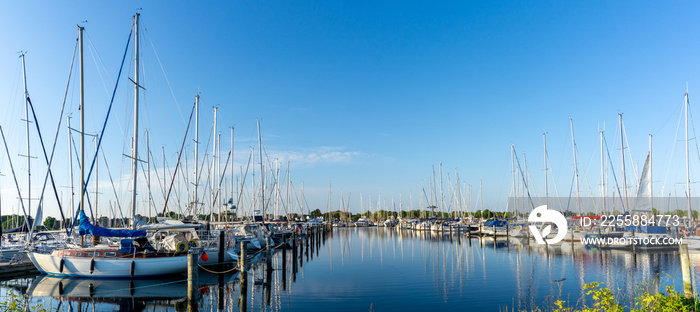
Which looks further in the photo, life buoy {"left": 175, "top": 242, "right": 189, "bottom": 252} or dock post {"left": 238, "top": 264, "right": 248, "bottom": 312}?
life buoy {"left": 175, "top": 242, "right": 189, "bottom": 252}

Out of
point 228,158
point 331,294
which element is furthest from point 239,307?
point 228,158

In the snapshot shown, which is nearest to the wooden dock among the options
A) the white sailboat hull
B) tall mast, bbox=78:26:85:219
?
the white sailboat hull

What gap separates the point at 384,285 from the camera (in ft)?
88.1

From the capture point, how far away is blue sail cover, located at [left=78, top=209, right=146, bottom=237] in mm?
25172

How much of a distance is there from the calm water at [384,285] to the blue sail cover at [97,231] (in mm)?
2923

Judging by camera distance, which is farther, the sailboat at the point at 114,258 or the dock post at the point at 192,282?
the sailboat at the point at 114,258

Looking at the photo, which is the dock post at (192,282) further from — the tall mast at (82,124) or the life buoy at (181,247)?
the tall mast at (82,124)

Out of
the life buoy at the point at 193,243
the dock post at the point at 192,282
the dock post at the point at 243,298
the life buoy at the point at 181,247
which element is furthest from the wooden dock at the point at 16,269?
the dock post at the point at 243,298

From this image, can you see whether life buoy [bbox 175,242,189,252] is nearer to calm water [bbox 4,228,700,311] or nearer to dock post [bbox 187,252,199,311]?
calm water [bbox 4,228,700,311]

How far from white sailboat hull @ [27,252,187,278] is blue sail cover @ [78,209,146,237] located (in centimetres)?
154

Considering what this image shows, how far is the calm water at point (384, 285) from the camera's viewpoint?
68.5 ft

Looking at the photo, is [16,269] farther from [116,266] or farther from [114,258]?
[116,266]

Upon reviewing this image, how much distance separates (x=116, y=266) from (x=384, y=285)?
16874mm

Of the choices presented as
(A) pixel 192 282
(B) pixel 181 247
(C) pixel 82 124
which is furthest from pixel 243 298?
(C) pixel 82 124
